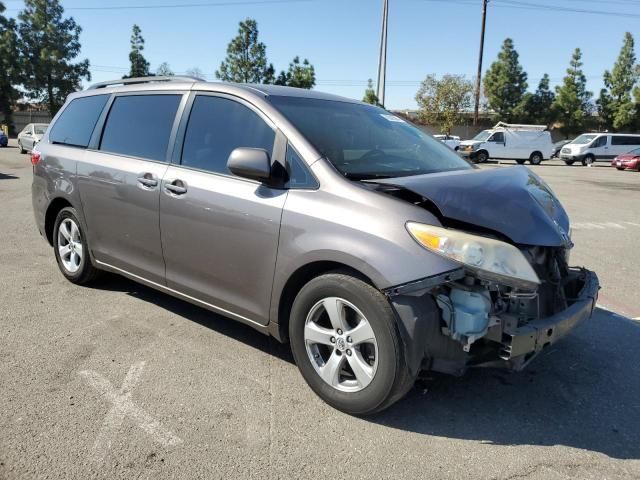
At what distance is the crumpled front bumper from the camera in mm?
2697

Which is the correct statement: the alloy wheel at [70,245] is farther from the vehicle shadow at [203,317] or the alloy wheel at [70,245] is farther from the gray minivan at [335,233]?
the gray minivan at [335,233]

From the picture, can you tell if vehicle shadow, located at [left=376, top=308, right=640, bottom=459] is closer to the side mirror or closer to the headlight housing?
the headlight housing

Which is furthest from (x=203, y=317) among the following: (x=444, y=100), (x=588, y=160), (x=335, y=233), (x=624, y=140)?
(x=444, y=100)

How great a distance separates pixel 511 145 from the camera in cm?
3309

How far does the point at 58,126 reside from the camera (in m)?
5.36

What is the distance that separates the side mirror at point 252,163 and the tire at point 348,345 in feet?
2.36

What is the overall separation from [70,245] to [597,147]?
37.3m

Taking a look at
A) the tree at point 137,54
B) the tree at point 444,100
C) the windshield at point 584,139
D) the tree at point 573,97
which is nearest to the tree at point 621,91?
the tree at point 573,97

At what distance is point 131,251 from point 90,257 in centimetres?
81

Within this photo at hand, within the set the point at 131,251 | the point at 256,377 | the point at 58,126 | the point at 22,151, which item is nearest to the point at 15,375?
the point at 131,251

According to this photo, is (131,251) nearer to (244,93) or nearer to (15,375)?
(15,375)

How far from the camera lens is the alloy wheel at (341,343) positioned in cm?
289

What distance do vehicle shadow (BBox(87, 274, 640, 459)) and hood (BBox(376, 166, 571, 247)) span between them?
954 millimetres

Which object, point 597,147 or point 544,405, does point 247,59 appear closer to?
point 597,147
